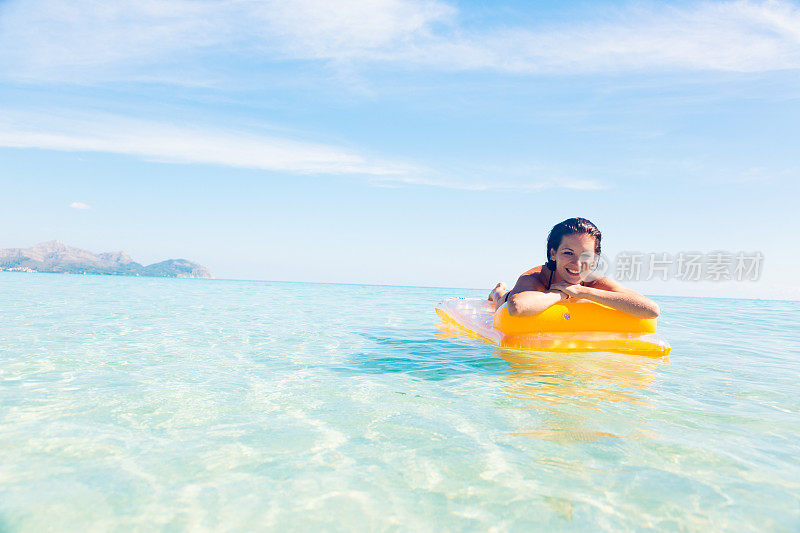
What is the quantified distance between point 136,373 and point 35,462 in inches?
67.3

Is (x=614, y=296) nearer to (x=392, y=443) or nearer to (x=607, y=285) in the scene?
(x=607, y=285)

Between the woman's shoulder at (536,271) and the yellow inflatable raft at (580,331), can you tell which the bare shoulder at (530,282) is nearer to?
the woman's shoulder at (536,271)

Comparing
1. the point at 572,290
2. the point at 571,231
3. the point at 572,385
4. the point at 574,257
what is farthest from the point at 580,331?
the point at 572,385

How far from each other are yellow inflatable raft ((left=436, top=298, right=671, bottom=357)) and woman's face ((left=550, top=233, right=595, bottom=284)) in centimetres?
30

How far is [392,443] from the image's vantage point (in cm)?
221

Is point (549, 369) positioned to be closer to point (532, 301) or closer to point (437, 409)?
point (532, 301)

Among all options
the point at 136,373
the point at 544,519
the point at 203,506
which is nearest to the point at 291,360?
the point at 136,373

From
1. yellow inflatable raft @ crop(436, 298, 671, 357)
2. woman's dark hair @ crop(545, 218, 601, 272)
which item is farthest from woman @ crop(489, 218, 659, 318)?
yellow inflatable raft @ crop(436, 298, 671, 357)

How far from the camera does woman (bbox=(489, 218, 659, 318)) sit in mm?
4020

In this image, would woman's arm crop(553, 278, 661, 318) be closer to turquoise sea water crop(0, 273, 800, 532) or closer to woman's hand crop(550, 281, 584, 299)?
woman's hand crop(550, 281, 584, 299)

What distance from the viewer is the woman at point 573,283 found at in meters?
4.02

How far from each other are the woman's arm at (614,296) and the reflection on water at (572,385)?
1.60 ft

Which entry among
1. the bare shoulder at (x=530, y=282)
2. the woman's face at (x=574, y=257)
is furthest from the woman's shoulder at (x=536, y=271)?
the woman's face at (x=574, y=257)

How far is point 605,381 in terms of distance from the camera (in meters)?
3.51
